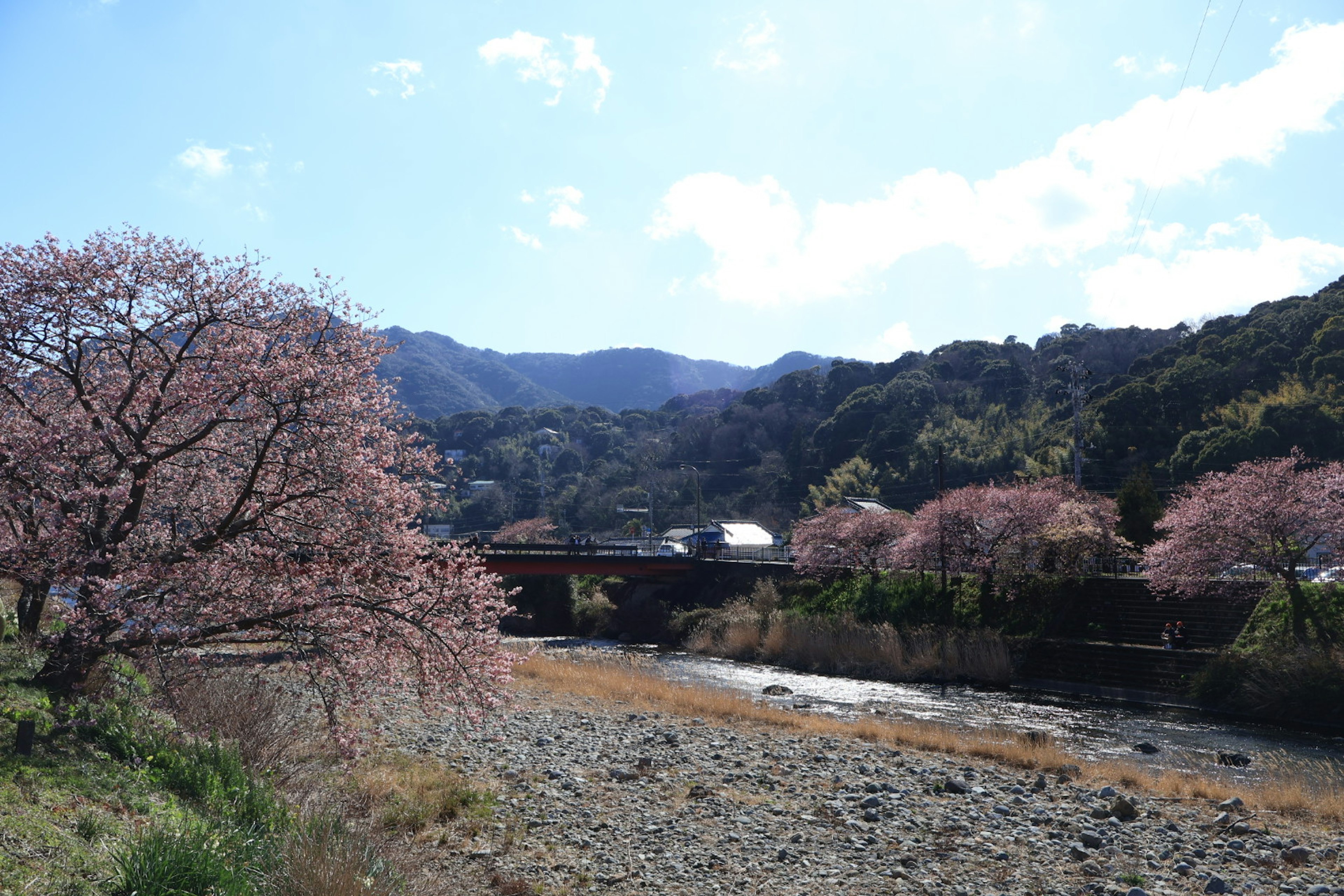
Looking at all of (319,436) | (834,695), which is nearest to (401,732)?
(319,436)

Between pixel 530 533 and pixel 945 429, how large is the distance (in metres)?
44.6

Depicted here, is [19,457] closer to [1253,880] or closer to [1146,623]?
[1253,880]

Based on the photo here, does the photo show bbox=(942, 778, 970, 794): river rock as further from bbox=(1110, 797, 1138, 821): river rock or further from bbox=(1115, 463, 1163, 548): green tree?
bbox=(1115, 463, 1163, 548): green tree

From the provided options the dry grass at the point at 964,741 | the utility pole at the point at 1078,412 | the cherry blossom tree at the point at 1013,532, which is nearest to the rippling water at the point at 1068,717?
the dry grass at the point at 964,741

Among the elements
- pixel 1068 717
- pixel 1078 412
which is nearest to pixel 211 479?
pixel 1068 717

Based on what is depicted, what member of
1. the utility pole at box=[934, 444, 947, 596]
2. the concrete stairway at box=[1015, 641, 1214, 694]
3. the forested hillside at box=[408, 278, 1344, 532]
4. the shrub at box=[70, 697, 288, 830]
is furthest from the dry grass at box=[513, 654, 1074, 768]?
the forested hillside at box=[408, 278, 1344, 532]

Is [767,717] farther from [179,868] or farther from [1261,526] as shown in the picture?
[179,868]

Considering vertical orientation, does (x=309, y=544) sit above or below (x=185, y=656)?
above

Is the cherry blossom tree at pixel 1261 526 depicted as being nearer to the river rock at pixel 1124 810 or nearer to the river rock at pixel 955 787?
the river rock at pixel 1124 810

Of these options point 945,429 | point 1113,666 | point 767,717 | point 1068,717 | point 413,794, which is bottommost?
point 1068,717

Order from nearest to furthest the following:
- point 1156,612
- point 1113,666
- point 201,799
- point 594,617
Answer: point 201,799
point 1113,666
point 1156,612
point 594,617

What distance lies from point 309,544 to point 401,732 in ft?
29.3

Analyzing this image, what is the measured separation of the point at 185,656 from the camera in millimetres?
9203

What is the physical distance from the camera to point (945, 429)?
276 feet
